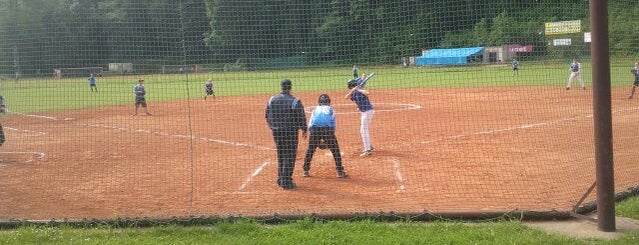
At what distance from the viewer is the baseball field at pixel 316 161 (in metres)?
8.36

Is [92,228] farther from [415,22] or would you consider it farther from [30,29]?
[415,22]

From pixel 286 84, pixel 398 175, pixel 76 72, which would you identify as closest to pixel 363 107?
pixel 398 175

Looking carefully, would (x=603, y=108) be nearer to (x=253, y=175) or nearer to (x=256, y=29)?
(x=256, y=29)

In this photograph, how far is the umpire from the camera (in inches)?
367

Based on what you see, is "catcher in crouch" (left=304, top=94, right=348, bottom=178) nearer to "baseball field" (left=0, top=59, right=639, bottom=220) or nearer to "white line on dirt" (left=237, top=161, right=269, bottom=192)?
"baseball field" (left=0, top=59, right=639, bottom=220)

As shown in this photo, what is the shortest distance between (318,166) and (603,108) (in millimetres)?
5855

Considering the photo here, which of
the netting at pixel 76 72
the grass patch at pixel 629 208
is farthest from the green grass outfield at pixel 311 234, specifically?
the netting at pixel 76 72

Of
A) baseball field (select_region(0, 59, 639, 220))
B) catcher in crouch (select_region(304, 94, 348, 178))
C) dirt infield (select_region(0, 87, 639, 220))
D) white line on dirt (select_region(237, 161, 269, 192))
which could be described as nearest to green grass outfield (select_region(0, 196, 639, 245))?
baseball field (select_region(0, 59, 639, 220))

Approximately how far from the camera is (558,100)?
23188 millimetres

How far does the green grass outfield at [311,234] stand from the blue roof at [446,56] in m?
5.57

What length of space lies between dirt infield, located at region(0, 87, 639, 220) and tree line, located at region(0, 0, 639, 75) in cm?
167

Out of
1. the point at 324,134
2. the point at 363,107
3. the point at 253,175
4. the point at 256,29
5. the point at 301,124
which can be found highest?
the point at 256,29

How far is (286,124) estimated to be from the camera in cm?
929

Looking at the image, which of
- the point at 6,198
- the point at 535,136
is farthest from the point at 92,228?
the point at 535,136
